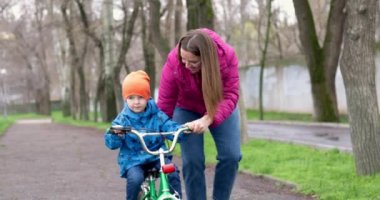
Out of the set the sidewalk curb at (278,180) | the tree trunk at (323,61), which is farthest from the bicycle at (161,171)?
the tree trunk at (323,61)

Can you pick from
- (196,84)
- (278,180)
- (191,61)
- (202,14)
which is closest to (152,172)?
(196,84)

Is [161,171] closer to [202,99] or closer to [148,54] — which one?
[202,99]

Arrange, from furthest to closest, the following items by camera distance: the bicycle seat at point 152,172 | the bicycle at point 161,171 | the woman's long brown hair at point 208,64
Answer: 1. the bicycle seat at point 152,172
2. the woman's long brown hair at point 208,64
3. the bicycle at point 161,171

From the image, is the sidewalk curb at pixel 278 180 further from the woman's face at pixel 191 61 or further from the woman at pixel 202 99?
the woman's face at pixel 191 61

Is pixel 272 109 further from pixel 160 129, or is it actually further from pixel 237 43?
pixel 160 129

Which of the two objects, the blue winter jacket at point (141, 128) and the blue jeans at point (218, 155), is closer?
the blue winter jacket at point (141, 128)

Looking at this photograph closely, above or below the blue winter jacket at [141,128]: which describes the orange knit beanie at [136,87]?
above

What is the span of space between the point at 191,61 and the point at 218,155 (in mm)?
934

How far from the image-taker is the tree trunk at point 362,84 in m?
8.13

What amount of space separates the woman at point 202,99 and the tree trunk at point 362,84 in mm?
3330

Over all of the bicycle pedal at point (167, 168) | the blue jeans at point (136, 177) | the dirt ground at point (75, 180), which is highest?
the bicycle pedal at point (167, 168)

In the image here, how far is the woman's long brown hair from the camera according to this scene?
4.71 meters

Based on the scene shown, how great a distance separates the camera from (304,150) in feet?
41.9

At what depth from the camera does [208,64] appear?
4727 mm
